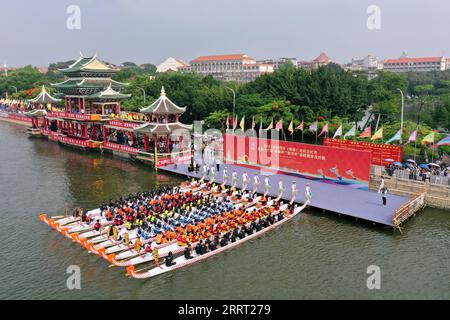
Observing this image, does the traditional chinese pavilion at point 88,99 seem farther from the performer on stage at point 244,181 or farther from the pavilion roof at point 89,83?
the performer on stage at point 244,181

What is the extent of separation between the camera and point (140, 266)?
17.8 meters

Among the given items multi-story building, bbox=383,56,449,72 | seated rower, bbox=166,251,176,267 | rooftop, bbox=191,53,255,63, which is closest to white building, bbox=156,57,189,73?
rooftop, bbox=191,53,255,63

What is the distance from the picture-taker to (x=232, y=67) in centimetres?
13688

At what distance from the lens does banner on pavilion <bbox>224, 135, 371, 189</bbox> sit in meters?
27.2

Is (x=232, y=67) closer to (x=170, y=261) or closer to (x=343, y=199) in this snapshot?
(x=343, y=199)

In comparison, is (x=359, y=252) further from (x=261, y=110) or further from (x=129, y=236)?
(x=261, y=110)

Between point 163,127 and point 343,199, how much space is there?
705 inches

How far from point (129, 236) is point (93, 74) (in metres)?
32.8

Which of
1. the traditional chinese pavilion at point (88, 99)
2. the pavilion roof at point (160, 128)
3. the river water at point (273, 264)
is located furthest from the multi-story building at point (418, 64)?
the river water at point (273, 264)

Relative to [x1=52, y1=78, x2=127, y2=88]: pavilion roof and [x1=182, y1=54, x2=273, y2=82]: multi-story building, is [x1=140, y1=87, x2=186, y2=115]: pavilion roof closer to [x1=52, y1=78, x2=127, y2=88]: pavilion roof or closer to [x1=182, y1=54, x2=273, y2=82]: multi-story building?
[x1=52, y1=78, x2=127, y2=88]: pavilion roof

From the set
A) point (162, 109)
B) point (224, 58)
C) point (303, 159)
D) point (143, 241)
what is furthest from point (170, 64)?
point (143, 241)

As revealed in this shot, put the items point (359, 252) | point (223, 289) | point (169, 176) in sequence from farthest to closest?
point (169, 176), point (359, 252), point (223, 289)
